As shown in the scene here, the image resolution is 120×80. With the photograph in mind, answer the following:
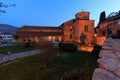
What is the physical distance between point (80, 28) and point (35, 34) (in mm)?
12535

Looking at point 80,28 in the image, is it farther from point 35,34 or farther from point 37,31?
point 37,31

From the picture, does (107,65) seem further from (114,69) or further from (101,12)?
(101,12)

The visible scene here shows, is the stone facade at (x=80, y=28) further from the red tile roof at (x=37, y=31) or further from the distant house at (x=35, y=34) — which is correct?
the red tile roof at (x=37, y=31)

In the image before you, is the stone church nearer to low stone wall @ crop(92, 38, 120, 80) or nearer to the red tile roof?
the red tile roof

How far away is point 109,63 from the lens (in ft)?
9.29

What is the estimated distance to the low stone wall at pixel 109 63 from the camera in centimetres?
262

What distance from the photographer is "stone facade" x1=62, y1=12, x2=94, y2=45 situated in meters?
42.8

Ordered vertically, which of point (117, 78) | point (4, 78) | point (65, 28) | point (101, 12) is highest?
point (101, 12)

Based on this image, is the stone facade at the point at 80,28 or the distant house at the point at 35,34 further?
the distant house at the point at 35,34

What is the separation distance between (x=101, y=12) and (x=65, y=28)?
12.3m

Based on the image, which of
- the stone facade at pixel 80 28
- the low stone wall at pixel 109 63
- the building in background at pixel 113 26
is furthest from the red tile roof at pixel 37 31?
the low stone wall at pixel 109 63

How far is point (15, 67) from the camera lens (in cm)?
1342

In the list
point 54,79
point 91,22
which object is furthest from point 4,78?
point 91,22

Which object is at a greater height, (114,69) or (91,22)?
(91,22)
